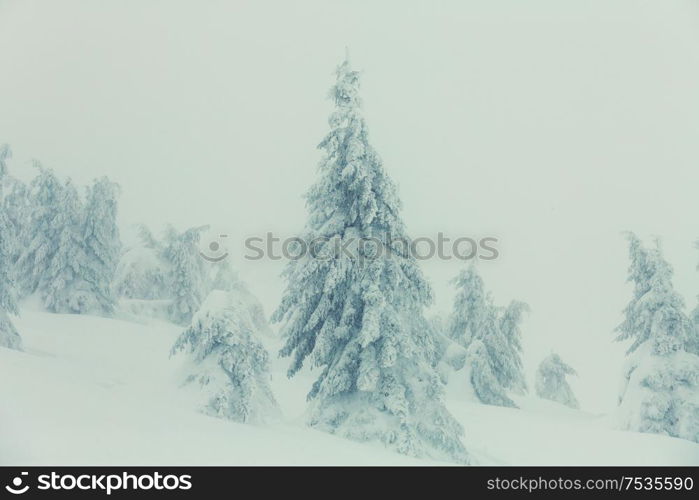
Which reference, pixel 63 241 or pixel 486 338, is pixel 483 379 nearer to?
pixel 486 338

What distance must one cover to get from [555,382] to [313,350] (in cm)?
2159

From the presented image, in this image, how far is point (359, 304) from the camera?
1620cm

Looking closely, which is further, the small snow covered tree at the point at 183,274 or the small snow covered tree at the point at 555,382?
the small snow covered tree at the point at 183,274

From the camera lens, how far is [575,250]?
8062 centimetres

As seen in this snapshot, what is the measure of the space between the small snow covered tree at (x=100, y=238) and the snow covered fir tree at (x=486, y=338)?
17.9 metres

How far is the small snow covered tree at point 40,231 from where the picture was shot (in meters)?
29.1

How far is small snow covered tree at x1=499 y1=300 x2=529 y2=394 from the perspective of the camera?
2922 cm

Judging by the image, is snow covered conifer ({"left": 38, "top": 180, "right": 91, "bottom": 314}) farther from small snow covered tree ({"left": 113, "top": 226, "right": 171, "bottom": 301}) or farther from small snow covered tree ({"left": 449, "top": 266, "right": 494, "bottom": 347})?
small snow covered tree ({"left": 449, "top": 266, "right": 494, "bottom": 347})

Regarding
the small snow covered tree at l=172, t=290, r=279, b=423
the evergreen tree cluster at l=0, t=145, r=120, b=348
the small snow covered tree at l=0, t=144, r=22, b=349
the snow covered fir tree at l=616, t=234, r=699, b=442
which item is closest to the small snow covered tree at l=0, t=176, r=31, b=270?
the evergreen tree cluster at l=0, t=145, r=120, b=348

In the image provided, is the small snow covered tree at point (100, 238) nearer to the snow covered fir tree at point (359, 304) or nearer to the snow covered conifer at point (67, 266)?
the snow covered conifer at point (67, 266)

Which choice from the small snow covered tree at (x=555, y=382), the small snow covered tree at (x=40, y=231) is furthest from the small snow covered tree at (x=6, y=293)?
the small snow covered tree at (x=555, y=382)

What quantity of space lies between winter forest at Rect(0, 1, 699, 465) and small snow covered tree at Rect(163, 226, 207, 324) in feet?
0.38

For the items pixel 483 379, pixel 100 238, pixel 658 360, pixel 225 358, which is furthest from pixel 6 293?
pixel 658 360
